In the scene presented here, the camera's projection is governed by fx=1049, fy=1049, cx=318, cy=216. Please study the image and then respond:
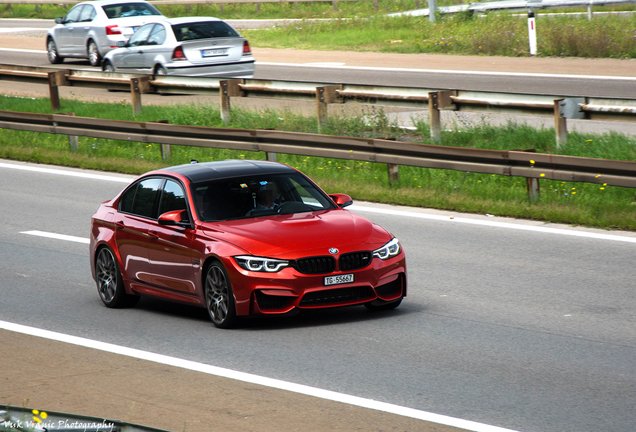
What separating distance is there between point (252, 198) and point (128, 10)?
22843 millimetres

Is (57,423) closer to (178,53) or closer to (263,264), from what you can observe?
(263,264)

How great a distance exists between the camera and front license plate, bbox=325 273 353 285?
8.34 meters

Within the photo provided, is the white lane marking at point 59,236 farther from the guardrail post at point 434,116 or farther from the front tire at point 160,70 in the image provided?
the front tire at point 160,70

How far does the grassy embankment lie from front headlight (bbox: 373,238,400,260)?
14.4 ft

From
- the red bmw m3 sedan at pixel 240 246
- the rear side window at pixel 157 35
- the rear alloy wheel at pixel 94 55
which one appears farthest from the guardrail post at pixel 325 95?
the rear alloy wheel at pixel 94 55

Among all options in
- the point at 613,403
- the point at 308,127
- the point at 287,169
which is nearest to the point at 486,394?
the point at 613,403

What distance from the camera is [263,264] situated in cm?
827

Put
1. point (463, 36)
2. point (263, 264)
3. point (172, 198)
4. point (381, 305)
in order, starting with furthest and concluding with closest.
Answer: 1. point (463, 36)
2. point (172, 198)
3. point (381, 305)
4. point (263, 264)

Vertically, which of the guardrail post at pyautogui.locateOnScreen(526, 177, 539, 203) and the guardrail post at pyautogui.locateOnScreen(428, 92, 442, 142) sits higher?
the guardrail post at pyautogui.locateOnScreen(428, 92, 442, 142)

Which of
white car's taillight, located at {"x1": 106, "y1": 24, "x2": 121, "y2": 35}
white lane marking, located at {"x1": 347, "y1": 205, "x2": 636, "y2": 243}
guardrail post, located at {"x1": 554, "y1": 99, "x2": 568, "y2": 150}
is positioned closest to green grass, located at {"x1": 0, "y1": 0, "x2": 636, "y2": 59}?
white car's taillight, located at {"x1": 106, "y1": 24, "x2": 121, "y2": 35}

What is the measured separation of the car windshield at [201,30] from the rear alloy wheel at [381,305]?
16044 millimetres

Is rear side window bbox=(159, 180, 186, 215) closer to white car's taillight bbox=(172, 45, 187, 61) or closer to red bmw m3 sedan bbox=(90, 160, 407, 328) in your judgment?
red bmw m3 sedan bbox=(90, 160, 407, 328)

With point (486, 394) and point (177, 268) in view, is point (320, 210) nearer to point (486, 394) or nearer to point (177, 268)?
point (177, 268)

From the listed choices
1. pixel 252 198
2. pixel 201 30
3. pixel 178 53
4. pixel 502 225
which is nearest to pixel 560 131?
pixel 502 225
